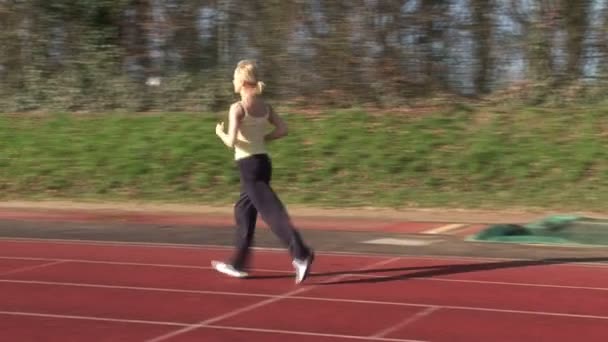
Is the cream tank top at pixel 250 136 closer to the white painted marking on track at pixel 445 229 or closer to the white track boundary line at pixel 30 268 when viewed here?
the white track boundary line at pixel 30 268

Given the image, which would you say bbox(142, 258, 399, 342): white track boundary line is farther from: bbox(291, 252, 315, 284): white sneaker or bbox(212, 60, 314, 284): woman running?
bbox(212, 60, 314, 284): woman running

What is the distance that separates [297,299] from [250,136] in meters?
1.42

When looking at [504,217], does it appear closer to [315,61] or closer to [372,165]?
[372,165]

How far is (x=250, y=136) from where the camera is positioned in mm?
9438

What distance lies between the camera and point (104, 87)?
24719mm

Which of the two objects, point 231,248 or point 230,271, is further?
point 231,248

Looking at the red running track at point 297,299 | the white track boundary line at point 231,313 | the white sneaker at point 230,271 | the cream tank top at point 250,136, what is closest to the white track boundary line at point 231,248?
the red running track at point 297,299

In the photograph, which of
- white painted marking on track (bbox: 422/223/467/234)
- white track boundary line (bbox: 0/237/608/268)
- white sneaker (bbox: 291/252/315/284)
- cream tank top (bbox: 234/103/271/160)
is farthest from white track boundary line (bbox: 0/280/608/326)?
white painted marking on track (bbox: 422/223/467/234)

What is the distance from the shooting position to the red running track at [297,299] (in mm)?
7750

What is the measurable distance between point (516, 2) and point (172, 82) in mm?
7360

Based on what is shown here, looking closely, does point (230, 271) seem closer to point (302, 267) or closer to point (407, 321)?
point (302, 267)

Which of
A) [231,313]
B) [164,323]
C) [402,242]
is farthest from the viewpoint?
[402,242]

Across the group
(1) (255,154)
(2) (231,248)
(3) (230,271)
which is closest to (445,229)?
(2) (231,248)

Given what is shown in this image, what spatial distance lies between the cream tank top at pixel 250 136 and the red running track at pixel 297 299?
1.14 metres
